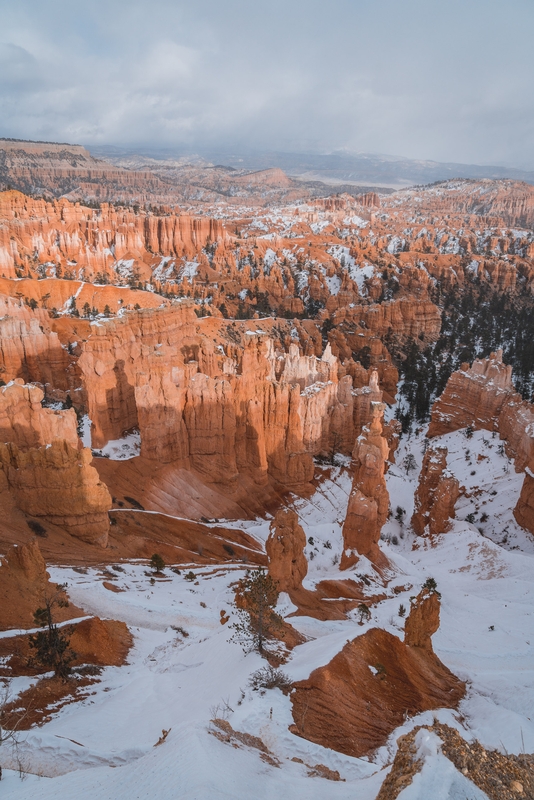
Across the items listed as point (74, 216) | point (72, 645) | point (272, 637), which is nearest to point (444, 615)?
point (272, 637)

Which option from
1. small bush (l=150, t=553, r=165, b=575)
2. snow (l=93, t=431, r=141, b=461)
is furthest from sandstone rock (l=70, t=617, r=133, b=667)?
snow (l=93, t=431, r=141, b=461)

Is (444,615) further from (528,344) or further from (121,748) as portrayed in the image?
(528,344)

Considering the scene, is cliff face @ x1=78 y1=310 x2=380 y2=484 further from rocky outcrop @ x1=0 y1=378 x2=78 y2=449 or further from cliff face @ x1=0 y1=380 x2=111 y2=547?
cliff face @ x1=0 y1=380 x2=111 y2=547

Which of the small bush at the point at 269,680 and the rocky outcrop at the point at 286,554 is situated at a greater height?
the small bush at the point at 269,680

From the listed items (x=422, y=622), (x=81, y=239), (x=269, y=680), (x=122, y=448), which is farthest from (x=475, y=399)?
(x=81, y=239)

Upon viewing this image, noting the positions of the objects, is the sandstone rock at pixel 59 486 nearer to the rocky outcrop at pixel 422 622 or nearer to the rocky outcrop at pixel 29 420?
the rocky outcrop at pixel 29 420

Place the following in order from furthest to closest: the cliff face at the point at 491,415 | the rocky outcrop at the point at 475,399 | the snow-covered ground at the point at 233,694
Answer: the rocky outcrop at the point at 475,399 < the cliff face at the point at 491,415 < the snow-covered ground at the point at 233,694

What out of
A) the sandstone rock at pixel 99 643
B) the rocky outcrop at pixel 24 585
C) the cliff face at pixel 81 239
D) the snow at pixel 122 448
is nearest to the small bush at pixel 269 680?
the sandstone rock at pixel 99 643

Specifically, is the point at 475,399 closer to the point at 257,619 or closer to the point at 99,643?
the point at 257,619
